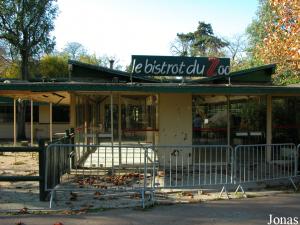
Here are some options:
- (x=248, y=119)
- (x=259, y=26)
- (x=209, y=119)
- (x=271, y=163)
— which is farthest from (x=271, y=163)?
(x=259, y=26)

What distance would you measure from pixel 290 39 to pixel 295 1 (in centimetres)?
192

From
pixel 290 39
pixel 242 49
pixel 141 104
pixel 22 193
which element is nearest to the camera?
pixel 22 193

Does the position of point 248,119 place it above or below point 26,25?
below

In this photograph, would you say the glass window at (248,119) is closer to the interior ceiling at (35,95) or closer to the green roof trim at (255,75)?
the green roof trim at (255,75)

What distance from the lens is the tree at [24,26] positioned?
31.2 metres

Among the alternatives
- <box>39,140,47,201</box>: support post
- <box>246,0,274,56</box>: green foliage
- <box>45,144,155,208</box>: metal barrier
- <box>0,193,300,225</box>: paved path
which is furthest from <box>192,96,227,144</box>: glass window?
<box>246,0,274,56</box>: green foliage

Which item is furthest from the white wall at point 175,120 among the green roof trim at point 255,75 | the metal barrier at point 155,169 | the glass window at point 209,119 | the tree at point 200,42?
the tree at point 200,42

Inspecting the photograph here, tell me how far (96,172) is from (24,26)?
21677 mm

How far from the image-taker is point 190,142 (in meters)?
14.0

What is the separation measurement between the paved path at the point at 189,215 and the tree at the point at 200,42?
5722 centimetres

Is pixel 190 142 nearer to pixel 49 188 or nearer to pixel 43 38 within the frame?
pixel 49 188

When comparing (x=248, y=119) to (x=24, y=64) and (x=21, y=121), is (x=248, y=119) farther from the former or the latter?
(x=24, y=64)

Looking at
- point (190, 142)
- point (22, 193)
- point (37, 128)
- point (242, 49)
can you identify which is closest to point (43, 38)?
point (37, 128)

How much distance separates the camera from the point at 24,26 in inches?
1240
